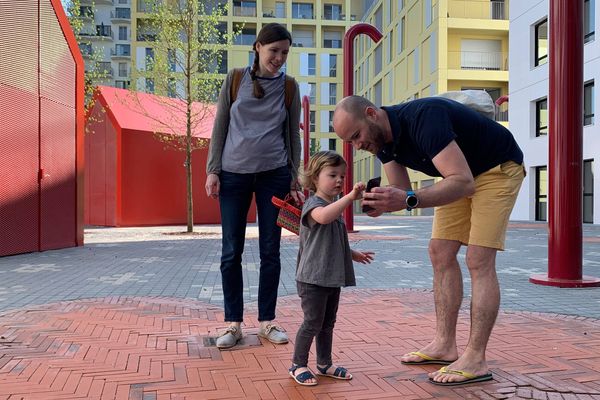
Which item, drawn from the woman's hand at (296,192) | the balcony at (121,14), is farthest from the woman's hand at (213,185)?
the balcony at (121,14)

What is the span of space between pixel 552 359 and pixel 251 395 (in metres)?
1.87

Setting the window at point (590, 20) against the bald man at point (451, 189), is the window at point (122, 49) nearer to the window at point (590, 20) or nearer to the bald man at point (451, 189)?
the window at point (590, 20)

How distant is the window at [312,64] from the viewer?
5603 cm

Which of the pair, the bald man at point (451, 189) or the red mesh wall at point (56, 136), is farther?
the red mesh wall at point (56, 136)

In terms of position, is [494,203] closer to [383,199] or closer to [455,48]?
[383,199]

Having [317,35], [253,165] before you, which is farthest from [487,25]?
[253,165]

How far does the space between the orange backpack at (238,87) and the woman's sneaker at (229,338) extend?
155 centimetres

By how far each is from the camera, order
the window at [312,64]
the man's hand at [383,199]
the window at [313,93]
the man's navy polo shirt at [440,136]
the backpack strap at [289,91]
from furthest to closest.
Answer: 1. the window at [313,93]
2. the window at [312,64]
3. the backpack strap at [289,91]
4. the man's navy polo shirt at [440,136]
5. the man's hand at [383,199]

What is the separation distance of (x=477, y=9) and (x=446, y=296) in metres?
35.5

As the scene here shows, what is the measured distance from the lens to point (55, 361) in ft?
11.5

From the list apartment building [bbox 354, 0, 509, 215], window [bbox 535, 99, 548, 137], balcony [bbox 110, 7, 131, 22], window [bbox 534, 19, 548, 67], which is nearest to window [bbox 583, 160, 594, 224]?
window [bbox 535, 99, 548, 137]

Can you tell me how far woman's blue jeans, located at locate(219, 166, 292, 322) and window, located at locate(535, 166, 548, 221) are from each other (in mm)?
23672

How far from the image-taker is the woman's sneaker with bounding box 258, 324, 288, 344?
392 cm

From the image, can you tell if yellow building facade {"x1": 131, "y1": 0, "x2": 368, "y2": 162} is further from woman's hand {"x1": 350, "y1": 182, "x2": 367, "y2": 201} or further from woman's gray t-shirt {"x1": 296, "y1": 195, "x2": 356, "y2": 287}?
woman's hand {"x1": 350, "y1": 182, "x2": 367, "y2": 201}
